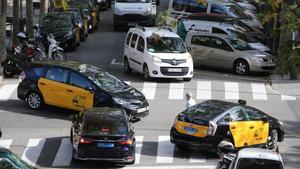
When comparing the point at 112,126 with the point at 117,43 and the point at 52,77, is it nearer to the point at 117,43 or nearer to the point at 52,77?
the point at 52,77

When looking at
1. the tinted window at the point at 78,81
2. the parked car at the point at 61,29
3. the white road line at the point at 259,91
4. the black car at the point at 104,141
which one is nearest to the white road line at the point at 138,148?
the black car at the point at 104,141

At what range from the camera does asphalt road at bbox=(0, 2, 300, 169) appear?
67.9 ft

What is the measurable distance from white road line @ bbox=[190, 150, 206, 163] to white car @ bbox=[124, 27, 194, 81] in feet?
29.6

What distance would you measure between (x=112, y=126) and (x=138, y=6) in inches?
981

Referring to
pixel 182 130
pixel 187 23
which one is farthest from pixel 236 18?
pixel 182 130

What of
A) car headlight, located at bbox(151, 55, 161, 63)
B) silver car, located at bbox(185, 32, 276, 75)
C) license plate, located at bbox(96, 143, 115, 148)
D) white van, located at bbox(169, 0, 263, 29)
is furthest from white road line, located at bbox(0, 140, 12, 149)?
white van, located at bbox(169, 0, 263, 29)

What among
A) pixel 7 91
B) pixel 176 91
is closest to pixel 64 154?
pixel 7 91

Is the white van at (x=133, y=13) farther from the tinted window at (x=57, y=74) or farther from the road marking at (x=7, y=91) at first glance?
→ the tinted window at (x=57, y=74)

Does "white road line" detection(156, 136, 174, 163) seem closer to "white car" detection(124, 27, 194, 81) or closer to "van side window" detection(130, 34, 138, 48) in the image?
"white car" detection(124, 27, 194, 81)

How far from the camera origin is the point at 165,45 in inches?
1238

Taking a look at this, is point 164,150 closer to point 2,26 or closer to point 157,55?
point 157,55

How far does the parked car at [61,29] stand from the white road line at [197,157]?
16590 mm

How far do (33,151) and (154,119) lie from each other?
517cm

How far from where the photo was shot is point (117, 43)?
40438 mm
